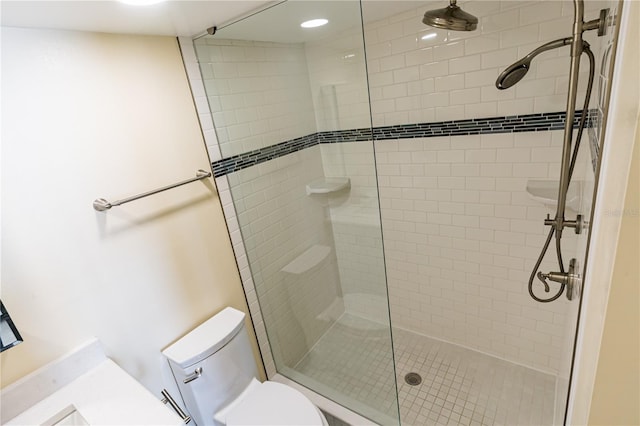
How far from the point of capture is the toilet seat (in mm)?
1492

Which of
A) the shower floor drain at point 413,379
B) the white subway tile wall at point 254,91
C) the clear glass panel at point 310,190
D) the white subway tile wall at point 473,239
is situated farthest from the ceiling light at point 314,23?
the shower floor drain at point 413,379

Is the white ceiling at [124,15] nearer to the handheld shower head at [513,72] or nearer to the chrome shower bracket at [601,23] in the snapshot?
the handheld shower head at [513,72]

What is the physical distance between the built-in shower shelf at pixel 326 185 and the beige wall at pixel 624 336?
1.68 metres

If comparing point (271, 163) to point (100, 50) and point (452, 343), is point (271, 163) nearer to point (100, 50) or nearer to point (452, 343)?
point (100, 50)

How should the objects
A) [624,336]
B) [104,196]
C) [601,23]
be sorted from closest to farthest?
[624,336]
[601,23]
[104,196]

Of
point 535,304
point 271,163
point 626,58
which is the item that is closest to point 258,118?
point 271,163

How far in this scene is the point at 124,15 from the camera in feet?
Answer: 3.74

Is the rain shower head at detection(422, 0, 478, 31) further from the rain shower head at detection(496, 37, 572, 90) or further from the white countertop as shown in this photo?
the white countertop

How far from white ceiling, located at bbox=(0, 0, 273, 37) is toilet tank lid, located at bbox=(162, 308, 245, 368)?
1378 millimetres

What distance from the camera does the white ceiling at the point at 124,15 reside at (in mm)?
980

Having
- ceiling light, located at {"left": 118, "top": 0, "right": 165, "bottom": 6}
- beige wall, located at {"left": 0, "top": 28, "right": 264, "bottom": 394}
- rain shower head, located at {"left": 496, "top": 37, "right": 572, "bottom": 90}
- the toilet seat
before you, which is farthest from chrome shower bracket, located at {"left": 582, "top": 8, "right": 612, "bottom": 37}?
the toilet seat

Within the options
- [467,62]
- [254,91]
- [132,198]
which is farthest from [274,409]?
[467,62]

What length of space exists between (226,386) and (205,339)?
0.87 feet

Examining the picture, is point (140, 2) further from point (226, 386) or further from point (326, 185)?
point (226, 386)
